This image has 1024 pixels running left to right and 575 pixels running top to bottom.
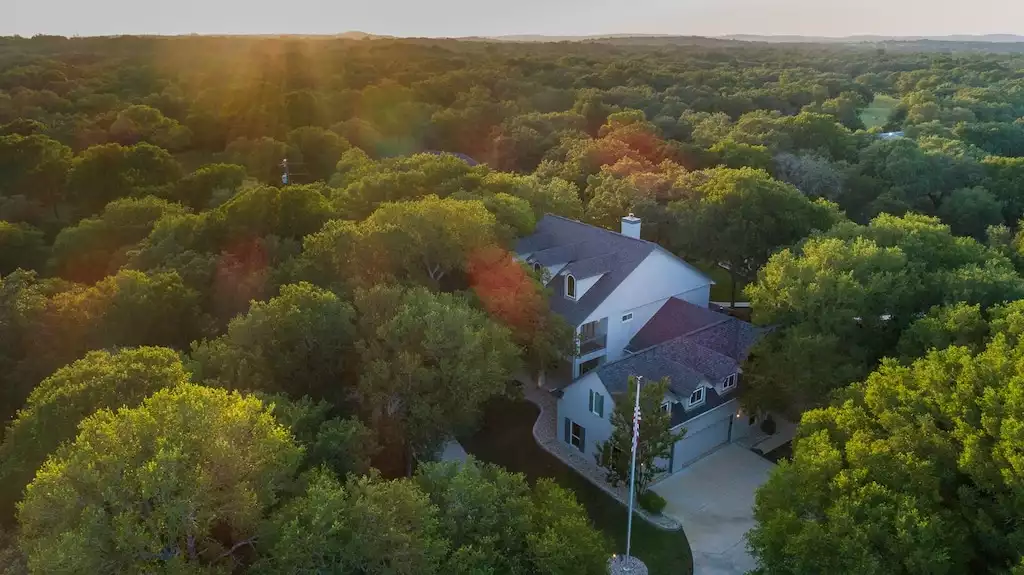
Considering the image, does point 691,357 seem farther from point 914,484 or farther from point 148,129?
point 148,129

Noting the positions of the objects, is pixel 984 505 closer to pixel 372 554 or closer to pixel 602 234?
pixel 372 554

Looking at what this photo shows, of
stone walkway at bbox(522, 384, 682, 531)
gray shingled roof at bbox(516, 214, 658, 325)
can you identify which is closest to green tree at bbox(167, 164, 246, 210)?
gray shingled roof at bbox(516, 214, 658, 325)

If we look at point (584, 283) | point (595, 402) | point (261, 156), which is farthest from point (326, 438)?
point (261, 156)

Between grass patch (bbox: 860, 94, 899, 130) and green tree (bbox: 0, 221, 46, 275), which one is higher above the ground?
grass patch (bbox: 860, 94, 899, 130)

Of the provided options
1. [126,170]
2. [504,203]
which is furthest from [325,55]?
[504,203]

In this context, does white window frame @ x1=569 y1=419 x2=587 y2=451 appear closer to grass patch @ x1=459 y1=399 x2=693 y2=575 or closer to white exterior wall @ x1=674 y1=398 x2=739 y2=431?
grass patch @ x1=459 y1=399 x2=693 y2=575

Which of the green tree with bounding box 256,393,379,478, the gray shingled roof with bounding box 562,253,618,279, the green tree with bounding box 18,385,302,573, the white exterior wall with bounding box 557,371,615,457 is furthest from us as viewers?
the gray shingled roof with bounding box 562,253,618,279

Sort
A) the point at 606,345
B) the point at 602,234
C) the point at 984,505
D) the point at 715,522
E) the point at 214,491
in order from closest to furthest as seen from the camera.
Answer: the point at 214,491
the point at 984,505
the point at 715,522
the point at 606,345
the point at 602,234
